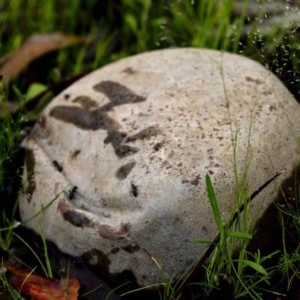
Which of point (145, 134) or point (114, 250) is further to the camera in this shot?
point (145, 134)

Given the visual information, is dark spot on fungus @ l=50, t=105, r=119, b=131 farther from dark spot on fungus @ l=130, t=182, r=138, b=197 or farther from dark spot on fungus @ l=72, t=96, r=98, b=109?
dark spot on fungus @ l=130, t=182, r=138, b=197

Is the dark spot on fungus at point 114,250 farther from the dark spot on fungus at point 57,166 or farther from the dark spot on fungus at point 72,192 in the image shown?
the dark spot on fungus at point 57,166

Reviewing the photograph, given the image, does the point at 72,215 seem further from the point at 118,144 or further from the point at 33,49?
the point at 33,49

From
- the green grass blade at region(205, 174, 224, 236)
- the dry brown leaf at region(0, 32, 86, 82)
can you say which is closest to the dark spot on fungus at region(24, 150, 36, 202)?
the dry brown leaf at region(0, 32, 86, 82)

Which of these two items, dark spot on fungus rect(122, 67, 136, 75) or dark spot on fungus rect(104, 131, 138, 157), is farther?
dark spot on fungus rect(122, 67, 136, 75)

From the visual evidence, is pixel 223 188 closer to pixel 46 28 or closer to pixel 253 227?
pixel 253 227

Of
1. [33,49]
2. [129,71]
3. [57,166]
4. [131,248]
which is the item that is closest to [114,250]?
[131,248]
